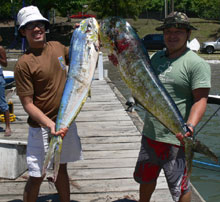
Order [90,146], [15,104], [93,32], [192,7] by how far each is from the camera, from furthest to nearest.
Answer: [192,7] → [15,104] → [90,146] → [93,32]

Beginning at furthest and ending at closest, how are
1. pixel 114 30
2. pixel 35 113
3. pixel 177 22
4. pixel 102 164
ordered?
1. pixel 102 164
2. pixel 35 113
3. pixel 177 22
4. pixel 114 30

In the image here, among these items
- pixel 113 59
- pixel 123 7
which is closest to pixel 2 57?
pixel 113 59

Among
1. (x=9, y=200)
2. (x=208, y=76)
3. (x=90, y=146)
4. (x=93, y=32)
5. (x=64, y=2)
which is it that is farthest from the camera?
(x=64, y=2)

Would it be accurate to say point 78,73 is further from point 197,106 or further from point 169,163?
point 169,163

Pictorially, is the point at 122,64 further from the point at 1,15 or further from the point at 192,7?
the point at 192,7

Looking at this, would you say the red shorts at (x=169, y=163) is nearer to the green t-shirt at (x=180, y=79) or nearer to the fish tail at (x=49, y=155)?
the green t-shirt at (x=180, y=79)

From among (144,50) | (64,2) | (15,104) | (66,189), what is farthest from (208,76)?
(64,2)

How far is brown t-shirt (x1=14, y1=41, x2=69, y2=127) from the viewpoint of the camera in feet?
9.30

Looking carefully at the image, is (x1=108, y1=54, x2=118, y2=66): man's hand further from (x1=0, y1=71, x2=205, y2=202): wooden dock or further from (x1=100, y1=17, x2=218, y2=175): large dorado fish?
(x1=0, y1=71, x2=205, y2=202): wooden dock

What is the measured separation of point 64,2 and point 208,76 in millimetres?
32687

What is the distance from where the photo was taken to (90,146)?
18.0ft

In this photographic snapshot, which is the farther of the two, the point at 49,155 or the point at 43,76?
the point at 43,76

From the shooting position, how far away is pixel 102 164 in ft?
15.4

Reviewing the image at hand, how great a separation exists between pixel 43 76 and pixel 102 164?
6.99 feet
